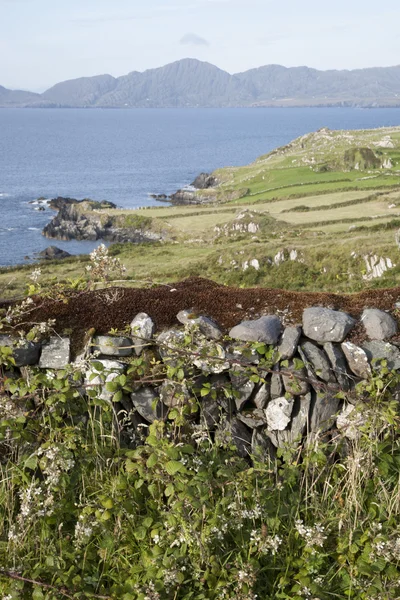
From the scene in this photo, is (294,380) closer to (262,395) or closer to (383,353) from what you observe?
(262,395)

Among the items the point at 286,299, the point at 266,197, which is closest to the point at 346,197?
the point at 266,197

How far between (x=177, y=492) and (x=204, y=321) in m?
2.28

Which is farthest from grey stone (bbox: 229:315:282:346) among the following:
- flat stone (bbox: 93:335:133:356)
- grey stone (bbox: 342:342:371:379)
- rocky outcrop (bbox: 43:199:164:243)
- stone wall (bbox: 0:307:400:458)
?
rocky outcrop (bbox: 43:199:164:243)

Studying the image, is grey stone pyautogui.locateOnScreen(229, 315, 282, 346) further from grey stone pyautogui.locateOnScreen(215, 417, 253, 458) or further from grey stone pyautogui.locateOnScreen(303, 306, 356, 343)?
grey stone pyautogui.locateOnScreen(215, 417, 253, 458)

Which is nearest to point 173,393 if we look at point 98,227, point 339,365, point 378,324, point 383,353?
point 339,365

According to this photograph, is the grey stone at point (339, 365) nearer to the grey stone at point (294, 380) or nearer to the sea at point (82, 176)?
the grey stone at point (294, 380)

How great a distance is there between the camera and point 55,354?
5945 millimetres

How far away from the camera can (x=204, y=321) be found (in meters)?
6.27

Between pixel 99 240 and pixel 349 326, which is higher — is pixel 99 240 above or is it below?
below

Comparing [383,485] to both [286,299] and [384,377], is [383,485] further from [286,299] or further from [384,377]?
[286,299]

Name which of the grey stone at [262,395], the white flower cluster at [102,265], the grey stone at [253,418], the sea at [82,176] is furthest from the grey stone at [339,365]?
the sea at [82,176]

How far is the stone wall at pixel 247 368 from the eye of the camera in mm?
5711

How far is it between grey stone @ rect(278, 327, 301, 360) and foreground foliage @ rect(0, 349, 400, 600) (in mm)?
823

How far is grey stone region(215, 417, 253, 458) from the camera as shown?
5774mm
